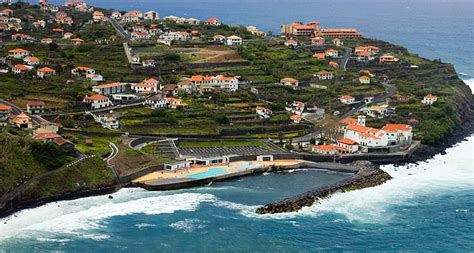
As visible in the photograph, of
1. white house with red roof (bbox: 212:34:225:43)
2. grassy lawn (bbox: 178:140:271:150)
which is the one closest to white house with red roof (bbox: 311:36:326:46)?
white house with red roof (bbox: 212:34:225:43)

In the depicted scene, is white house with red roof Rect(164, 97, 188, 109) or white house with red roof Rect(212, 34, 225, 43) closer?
white house with red roof Rect(164, 97, 188, 109)

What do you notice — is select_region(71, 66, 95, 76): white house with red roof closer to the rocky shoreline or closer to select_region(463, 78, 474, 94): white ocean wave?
the rocky shoreline

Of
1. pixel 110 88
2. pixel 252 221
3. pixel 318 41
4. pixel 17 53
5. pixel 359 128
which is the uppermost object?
pixel 318 41

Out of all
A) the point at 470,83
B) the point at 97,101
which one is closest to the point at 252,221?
the point at 97,101

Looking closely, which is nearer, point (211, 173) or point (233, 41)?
point (211, 173)

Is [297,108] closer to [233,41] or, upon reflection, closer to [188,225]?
[233,41]

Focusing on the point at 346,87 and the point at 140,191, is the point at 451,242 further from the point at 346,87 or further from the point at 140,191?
the point at 346,87
